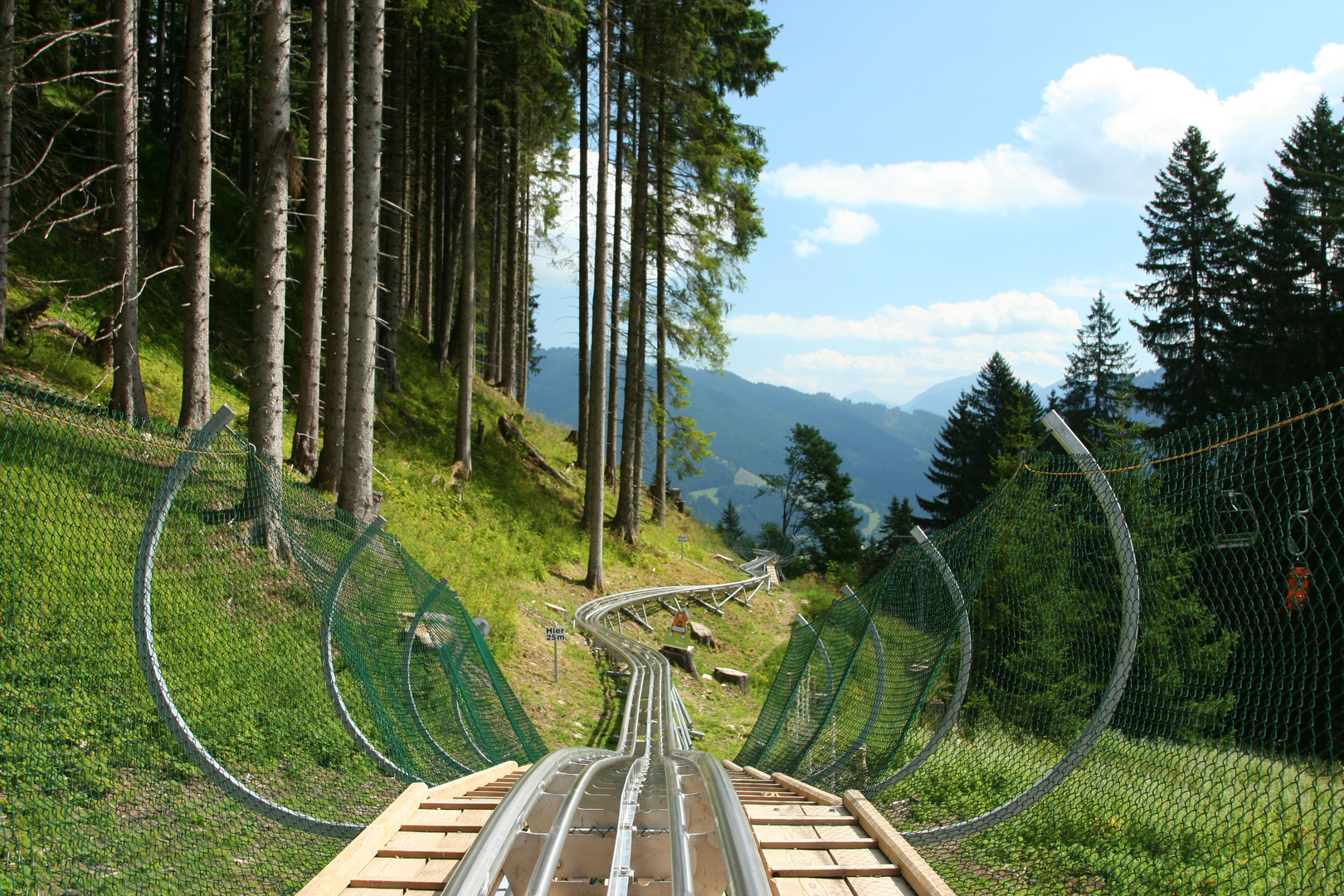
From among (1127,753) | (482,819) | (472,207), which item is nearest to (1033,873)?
(1127,753)

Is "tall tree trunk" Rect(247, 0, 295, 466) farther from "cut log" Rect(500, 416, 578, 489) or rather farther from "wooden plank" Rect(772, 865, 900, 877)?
"cut log" Rect(500, 416, 578, 489)

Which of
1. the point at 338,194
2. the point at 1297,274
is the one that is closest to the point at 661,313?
the point at 338,194

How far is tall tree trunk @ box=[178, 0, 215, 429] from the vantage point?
10422 millimetres

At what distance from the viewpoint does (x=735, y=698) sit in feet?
54.4

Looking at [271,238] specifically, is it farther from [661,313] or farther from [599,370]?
[661,313]

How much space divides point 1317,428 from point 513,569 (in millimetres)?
15959

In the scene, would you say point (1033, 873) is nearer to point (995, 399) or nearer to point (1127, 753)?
point (1127, 753)

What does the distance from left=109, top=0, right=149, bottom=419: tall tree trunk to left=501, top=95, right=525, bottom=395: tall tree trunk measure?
1248 centimetres

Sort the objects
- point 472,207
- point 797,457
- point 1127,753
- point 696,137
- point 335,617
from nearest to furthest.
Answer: point 1127,753 → point 335,617 → point 472,207 → point 696,137 → point 797,457

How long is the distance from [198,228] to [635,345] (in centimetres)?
1443

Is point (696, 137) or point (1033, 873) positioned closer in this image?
point (1033, 873)

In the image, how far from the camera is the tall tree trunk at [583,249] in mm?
22453

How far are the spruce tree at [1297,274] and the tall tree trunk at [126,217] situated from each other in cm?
2662

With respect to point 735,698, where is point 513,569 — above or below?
above
